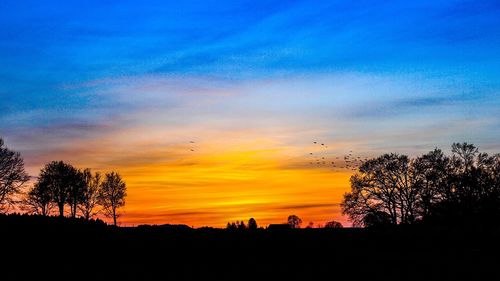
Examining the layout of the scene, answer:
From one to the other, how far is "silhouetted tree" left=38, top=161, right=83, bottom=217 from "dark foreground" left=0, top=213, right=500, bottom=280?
155ft

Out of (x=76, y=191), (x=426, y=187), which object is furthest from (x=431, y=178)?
(x=76, y=191)

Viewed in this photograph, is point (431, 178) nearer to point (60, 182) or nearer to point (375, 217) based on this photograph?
point (375, 217)

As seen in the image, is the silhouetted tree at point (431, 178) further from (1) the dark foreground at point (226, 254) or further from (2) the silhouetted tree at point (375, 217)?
(1) the dark foreground at point (226, 254)

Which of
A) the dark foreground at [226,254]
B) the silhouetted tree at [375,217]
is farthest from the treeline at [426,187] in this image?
the dark foreground at [226,254]

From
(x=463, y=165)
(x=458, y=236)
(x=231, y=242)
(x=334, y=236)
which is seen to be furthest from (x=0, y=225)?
(x=463, y=165)

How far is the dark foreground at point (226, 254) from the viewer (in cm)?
1747

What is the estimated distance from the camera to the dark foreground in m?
17.5

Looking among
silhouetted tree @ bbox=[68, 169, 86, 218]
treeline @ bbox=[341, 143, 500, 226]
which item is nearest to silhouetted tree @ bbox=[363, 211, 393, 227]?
treeline @ bbox=[341, 143, 500, 226]

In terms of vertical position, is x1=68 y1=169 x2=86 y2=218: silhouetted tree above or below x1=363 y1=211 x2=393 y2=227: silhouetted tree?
above

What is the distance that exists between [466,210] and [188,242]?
141ft

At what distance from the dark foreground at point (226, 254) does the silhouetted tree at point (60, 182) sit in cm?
4733

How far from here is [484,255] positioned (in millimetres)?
22578

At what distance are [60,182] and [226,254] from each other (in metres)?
53.7

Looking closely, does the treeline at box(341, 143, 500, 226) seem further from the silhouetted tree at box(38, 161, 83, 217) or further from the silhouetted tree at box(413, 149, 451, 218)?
the silhouetted tree at box(38, 161, 83, 217)
